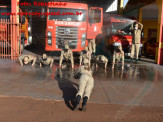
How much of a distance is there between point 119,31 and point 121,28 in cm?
27

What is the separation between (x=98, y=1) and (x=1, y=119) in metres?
20.0

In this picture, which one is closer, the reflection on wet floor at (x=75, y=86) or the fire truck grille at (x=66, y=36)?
the reflection on wet floor at (x=75, y=86)

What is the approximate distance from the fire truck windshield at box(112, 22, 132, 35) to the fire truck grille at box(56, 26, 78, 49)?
2.40 metres

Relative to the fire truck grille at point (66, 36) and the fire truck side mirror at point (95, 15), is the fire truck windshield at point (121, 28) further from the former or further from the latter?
the fire truck grille at point (66, 36)

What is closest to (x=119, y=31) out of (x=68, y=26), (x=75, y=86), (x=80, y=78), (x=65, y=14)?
(x=68, y=26)

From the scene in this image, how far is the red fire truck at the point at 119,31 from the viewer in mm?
12548

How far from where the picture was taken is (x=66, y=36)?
40.5 feet

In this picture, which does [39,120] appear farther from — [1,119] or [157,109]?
[157,109]

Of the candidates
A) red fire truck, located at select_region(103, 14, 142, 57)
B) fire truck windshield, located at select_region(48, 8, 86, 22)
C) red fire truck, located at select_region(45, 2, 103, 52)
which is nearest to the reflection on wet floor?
red fire truck, located at select_region(45, 2, 103, 52)

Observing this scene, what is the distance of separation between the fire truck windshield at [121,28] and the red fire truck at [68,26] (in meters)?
1.61

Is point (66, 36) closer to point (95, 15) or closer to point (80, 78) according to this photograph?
point (95, 15)

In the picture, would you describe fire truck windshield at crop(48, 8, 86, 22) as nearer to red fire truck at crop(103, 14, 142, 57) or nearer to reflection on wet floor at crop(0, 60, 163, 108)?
red fire truck at crop(103, 14, 142, 57)

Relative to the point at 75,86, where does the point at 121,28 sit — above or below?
above

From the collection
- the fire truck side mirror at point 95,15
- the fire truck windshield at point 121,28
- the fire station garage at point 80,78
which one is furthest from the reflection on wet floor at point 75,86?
the fire truck side mirror at point 95,15
